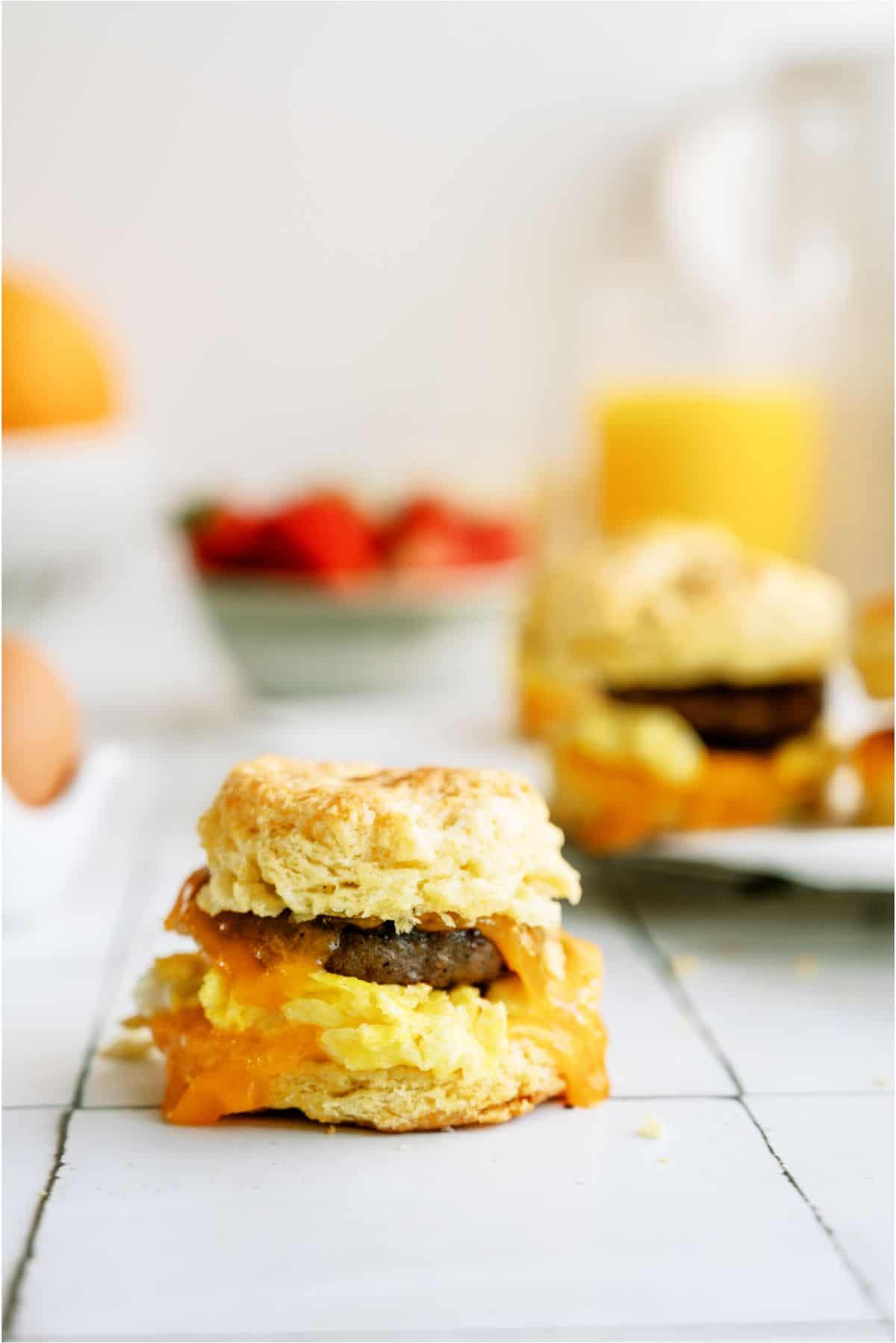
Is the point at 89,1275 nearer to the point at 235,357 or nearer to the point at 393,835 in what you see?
the point at 393,835

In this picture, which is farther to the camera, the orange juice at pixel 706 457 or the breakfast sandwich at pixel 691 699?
the orange juice at pixel 706 457

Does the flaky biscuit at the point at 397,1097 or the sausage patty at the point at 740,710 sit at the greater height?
the sausage patty at the point at 740,710

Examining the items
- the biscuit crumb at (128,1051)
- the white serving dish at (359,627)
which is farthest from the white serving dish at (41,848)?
the white serving dish at (359,627)

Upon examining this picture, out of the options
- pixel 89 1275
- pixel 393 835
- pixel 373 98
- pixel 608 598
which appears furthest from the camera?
pixel 373 98

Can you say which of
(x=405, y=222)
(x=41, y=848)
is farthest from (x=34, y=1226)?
(x=405, y=222)

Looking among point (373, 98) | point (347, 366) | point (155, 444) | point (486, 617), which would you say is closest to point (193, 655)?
point (155, 444)

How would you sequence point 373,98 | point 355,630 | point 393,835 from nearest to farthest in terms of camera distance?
point 393,835 → point 355,630 → point 373,98

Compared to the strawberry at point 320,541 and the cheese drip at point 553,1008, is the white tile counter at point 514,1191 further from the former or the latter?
the strawberry at point 320,541
